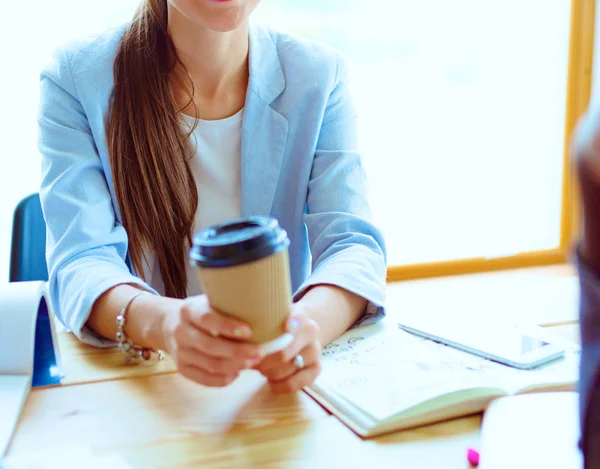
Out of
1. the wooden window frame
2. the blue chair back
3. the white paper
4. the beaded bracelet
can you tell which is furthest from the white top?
the wooden window frame

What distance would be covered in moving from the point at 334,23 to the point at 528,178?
1.05 meters

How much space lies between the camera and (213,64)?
122 cm

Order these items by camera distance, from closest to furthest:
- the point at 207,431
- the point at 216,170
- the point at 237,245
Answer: the point at 237,245 < the point at 207,431 < the point at 216,170

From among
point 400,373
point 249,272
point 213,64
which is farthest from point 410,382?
point 213,64

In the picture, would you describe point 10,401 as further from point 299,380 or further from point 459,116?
point 459,116

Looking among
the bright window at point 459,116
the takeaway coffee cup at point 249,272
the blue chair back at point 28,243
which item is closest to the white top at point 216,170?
the blue chair back at point 28,243

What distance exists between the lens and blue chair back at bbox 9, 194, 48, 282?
49.1 inches

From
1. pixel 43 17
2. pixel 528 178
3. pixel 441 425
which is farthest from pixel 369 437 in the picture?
pixel 528 178

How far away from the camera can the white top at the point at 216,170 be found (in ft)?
3.95

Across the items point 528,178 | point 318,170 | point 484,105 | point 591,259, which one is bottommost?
point 528,178

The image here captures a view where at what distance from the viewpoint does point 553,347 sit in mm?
805

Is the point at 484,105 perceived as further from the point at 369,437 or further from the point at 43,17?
the point at 369,437

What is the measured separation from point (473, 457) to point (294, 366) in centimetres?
20

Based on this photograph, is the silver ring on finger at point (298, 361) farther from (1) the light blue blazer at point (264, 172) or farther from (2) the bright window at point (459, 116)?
(2) the bright window at point (459, 116)
